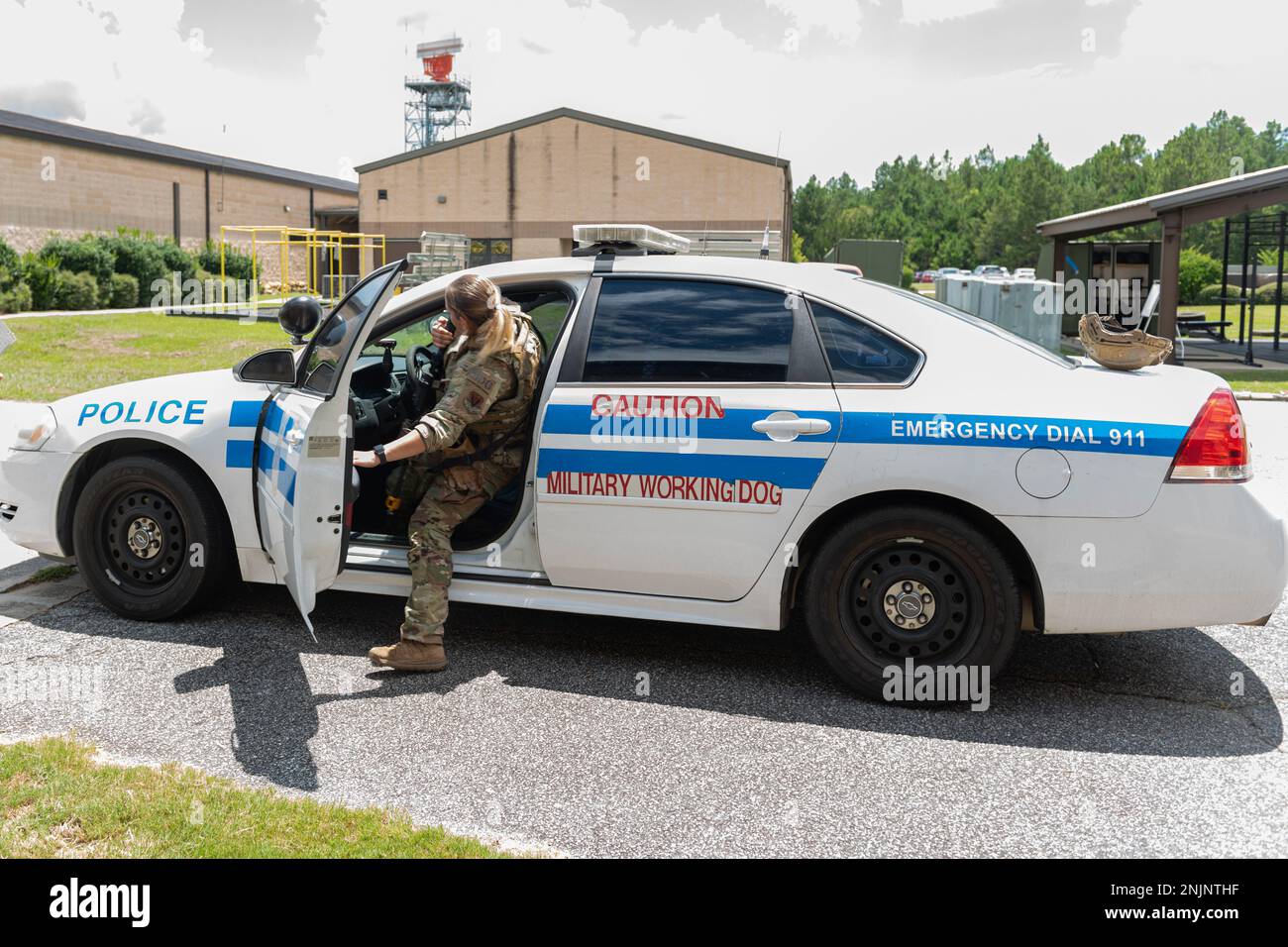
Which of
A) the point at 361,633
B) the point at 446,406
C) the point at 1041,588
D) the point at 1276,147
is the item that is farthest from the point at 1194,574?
the point at 1276,147

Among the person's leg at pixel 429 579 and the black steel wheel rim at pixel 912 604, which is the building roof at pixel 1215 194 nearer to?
the black steel wheel rim at pixel 912 604

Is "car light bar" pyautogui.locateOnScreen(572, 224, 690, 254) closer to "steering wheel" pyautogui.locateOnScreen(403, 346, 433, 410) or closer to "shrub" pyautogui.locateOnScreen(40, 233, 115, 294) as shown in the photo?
"steering wheel" pyautogui.locateOnScreen(403, 346, 433, 410)

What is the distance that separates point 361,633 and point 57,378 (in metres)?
11.8

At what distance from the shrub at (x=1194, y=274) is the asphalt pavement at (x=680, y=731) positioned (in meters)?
53.0

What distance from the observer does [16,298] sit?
1065 inches

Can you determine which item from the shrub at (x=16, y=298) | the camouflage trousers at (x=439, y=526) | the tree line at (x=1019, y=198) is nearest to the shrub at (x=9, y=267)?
the shrub at (x=16, y=298)

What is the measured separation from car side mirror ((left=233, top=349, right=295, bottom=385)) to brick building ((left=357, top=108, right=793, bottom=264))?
3128 cm

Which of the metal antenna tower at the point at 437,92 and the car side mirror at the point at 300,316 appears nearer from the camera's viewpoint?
the car side mirror at the point at 300,316

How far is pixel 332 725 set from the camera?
13.1 ft

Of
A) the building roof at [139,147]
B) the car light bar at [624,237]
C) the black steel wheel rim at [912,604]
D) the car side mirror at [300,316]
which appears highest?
the building roof at [139,147]

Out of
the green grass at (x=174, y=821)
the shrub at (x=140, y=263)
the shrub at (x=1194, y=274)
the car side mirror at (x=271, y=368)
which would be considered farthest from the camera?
the shrub at (x=1194, y=274)

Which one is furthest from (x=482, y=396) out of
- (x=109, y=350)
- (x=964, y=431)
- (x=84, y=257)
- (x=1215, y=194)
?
(x=84, y=257)

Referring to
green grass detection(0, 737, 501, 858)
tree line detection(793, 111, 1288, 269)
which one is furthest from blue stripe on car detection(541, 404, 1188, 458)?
tree line detection(793, 111, 1288, 269)

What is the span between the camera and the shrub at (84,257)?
31.4 metres
